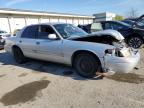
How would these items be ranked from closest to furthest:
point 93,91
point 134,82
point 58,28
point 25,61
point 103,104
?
point 103,104 < point 93,91 < point 134,82 < point 58,28 < point 25,61

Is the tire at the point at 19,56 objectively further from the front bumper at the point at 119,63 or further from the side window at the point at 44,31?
the front bumper at the point at 119,63

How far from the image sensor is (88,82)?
4.74m

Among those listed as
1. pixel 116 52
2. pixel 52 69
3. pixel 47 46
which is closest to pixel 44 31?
pixel 47 46

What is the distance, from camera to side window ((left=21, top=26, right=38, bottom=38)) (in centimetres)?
648

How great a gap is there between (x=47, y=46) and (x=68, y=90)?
1905 millimetres

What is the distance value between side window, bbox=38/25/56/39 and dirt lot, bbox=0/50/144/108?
1203 millimetres

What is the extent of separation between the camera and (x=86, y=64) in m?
5.01

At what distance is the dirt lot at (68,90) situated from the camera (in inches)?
146

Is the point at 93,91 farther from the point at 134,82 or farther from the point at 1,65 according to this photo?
the point at 1,65

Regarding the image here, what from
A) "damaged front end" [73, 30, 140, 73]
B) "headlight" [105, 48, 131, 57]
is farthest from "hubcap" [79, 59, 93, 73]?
"headlight" [105, 48, 131, 57]

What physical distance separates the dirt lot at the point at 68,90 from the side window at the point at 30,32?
4.74 ft

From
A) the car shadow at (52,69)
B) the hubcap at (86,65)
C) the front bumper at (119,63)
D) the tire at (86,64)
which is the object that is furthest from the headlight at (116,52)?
the car shadow at (52,69)

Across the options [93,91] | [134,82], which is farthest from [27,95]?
[134,82]

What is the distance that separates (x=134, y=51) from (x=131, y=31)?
4198 millimetres
